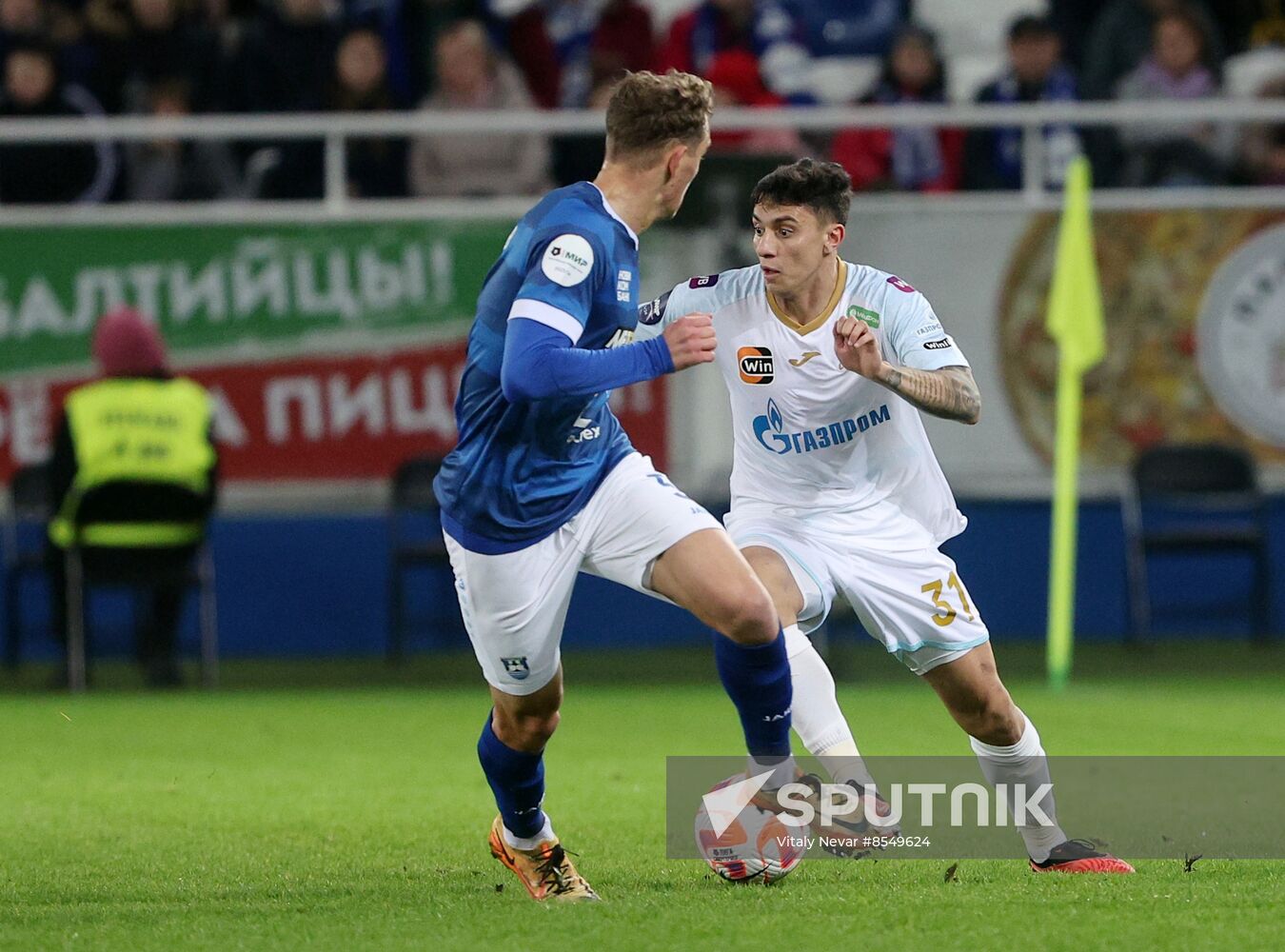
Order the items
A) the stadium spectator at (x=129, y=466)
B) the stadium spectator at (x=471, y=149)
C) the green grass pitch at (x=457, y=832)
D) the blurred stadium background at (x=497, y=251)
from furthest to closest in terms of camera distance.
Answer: the stadium spectator at (x=471, y=149), the blurred stadium background at (x=497, y=251), the stadium spectator at (x=129, y=466), the green grass pitch at (x=457, y=832)

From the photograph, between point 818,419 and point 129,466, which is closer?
point 818,419

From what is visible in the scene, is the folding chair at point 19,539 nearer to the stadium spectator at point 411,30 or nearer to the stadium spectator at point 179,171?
the stadium spectator at point 179,171

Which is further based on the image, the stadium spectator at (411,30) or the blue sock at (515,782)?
the stadium spectator at (411,30)

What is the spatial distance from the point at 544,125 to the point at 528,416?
7.26m

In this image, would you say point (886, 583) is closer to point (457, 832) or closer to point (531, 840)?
point (531, 840)

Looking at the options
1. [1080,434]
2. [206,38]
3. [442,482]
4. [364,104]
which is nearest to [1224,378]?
[1080,434]

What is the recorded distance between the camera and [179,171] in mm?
12922

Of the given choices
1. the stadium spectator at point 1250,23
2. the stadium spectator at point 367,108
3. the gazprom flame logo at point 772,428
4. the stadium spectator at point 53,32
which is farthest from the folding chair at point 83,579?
the stadium spectator at point 1250,23

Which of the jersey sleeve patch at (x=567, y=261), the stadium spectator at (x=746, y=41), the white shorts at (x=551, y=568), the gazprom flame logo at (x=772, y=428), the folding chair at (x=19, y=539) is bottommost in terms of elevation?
the folding chair at (x=19, y=539)

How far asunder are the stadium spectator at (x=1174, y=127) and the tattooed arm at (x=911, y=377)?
25.9 ft

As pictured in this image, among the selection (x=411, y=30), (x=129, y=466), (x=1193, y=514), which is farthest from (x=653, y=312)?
(x=411, y=30)

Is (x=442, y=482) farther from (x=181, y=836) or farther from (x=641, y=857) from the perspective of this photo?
(x=181, y=836)

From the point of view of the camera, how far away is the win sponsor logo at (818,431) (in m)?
6.31

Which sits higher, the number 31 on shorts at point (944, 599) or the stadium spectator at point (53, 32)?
the stadium spectator at point (53, 32)
